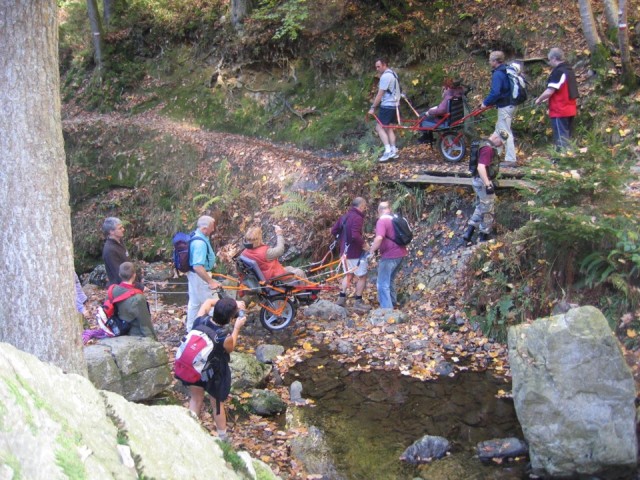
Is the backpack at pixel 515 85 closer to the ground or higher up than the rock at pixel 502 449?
higher up

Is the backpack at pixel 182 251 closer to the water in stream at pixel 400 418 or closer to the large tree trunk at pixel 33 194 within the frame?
the water in stream at pixel 400 418

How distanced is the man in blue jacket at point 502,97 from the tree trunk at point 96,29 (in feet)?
50.0

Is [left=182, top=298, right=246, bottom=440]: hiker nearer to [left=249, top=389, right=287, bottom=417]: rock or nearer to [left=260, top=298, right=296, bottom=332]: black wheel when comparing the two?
[left=249, top=389, right=287, bottom=417]: rock

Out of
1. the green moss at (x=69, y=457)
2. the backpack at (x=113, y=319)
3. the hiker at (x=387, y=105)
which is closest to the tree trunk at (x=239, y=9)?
the hiker at (x=387, y=105)

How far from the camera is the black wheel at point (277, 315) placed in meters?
10.8

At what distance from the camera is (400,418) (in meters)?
7.74

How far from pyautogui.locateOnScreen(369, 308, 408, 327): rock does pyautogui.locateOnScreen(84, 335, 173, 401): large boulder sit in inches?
166

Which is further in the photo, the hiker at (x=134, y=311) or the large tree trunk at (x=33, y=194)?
the hiker at (x=134, y=311)

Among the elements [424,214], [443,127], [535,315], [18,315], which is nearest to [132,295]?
[18,315]

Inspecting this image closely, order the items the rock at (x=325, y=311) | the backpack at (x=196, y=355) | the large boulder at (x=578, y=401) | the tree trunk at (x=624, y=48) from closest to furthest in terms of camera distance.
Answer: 1. the large boulder at (x=578, y=401)
2. the backpack at (x=196, y=355)
3. the rock at (x=325, y=311)
4. the tree trunk at (x=624, y=48)

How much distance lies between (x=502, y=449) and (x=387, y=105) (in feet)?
28.4

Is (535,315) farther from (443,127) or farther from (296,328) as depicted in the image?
(443,127)

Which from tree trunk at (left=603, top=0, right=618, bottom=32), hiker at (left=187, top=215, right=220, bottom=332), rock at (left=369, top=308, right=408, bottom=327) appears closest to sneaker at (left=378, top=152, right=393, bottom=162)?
rock at (left=369, top=308, right=408, bottom=327)

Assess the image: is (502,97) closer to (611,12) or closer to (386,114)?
(386,114)
